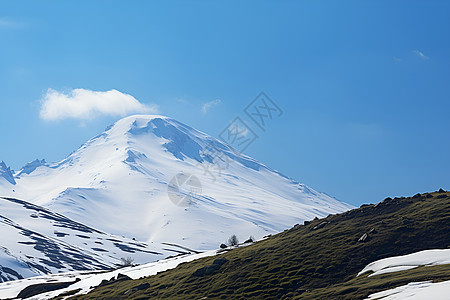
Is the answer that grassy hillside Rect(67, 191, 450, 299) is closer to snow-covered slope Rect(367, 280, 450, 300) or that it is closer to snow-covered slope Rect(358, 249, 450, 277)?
snow-covered slope Rect(358, 249, 450, 277)

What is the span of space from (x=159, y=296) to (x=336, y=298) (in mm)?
35032

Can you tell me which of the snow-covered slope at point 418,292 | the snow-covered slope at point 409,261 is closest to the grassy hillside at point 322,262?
the snow-covered slope at point 409,261

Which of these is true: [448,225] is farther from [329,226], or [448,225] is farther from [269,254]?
[269,254]

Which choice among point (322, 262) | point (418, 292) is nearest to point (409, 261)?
point (322, 262)

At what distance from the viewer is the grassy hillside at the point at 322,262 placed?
69000 mm

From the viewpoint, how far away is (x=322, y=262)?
3063 inches

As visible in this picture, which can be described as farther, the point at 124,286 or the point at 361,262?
the point at 124,286

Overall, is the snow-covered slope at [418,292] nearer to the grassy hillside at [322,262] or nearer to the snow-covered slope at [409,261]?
the grassy hillside at [322,262]

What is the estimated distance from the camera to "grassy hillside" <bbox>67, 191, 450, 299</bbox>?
226 feet

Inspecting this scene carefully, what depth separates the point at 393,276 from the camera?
62.3m

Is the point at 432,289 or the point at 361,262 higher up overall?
the point at 361,262

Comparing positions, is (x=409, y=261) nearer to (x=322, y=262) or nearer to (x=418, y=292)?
(x=322, y=262)

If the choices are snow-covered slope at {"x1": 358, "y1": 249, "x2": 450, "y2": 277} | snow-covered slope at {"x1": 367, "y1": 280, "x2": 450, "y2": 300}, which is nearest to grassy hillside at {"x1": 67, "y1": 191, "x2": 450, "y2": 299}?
snow-covered slope at {"x1": 358, "y1": 249, "x2": 450, "y2": 277}

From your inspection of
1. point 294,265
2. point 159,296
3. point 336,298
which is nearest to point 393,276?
point 336,298
